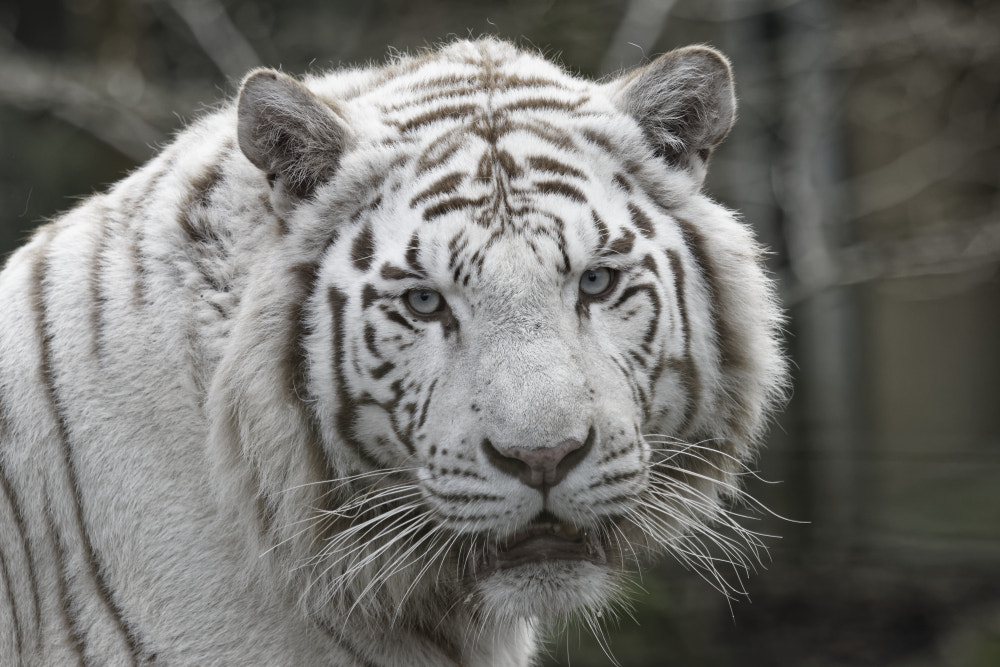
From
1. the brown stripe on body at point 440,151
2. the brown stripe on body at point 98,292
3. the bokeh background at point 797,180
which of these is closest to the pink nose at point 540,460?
the brown stripe on body at point 440,151

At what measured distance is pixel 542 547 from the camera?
178cm

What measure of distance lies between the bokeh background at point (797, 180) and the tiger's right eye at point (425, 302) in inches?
134

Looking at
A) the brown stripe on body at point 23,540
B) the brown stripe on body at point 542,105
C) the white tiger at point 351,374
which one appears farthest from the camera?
the brown stripe on body at point 542,105

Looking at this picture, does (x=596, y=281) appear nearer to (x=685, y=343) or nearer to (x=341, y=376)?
(x=685, y=343)

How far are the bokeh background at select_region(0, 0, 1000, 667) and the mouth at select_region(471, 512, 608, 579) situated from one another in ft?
10.4

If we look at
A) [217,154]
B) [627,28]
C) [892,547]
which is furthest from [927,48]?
[217,154]

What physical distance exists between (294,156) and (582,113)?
0.52 meters

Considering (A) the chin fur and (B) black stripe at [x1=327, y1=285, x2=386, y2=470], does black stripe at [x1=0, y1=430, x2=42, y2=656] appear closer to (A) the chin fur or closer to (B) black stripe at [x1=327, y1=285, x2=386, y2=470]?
(B) black stripe at [x1=327, y1=285, x2=386, y2=470]

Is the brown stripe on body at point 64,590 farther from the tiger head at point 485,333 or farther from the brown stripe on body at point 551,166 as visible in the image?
the brown stripe on body at point 551,166

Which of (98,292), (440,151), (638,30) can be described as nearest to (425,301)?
(440,151)

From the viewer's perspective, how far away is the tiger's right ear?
69.2 inches

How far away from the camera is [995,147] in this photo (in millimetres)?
6000

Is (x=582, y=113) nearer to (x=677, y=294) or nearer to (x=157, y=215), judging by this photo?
(x=677, y=294)

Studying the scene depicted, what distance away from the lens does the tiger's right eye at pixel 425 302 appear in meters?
1.75
